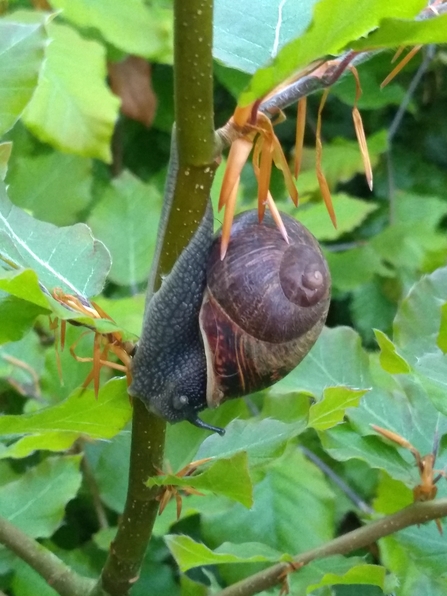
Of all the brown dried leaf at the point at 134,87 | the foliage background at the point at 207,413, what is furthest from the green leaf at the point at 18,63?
the brown dried leaf at the point at 134,87

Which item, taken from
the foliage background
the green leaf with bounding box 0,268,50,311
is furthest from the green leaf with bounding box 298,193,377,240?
the green leaf with bounding box 0,268,50,311

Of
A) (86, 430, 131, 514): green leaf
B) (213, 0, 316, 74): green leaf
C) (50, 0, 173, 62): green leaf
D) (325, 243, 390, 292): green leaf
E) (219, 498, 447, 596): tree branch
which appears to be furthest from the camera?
(325, 243, 390, 292): green leaf

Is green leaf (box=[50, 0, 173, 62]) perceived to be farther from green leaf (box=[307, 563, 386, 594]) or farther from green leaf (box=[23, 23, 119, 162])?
green leaf (box=[307, 563, 386, 594])

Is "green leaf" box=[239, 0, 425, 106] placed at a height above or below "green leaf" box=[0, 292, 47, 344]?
above

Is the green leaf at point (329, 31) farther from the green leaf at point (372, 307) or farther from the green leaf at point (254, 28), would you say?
the green leaf at point (372, 307)

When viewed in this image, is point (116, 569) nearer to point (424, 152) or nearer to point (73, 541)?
point (73, 541)

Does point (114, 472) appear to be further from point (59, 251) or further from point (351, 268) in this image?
point (351, 268)

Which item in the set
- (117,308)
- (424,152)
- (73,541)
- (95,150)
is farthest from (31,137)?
(424,152)
